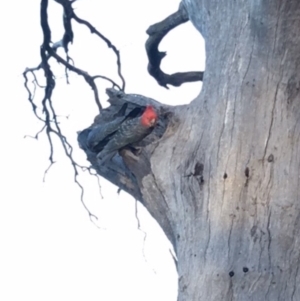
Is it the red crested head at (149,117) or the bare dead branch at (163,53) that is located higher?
the bare dead branch at (163,53)

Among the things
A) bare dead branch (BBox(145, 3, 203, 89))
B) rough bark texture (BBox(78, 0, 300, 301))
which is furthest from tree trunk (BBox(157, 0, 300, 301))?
bare dead branch (BBox(145, 3, 203, 89))

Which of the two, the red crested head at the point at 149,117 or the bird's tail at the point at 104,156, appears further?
the bird's tail at the point at 104,156

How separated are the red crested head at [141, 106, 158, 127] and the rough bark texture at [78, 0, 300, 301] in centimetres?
8

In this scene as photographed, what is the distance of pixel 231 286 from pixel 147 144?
0.65 m

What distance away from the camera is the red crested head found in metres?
2.64

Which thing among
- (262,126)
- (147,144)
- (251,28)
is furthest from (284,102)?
(147,144)

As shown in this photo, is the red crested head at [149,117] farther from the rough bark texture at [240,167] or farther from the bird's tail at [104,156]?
the bird's tail at [104,156]

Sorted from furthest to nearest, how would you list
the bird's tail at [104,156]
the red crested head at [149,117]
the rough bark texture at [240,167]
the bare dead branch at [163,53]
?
the bare dead branch at [163,53], the bird's tail at [104,156], the red crested head at [149,117], the rough bark texture at [240,167]

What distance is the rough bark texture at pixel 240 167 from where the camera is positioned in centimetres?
228

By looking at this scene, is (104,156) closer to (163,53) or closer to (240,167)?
(240,167)

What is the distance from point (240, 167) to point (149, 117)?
0.43 metres

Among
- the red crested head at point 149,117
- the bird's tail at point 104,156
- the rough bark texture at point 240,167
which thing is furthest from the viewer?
the bird's tail at point 104,156

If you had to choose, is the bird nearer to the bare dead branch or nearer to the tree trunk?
the tree trunk

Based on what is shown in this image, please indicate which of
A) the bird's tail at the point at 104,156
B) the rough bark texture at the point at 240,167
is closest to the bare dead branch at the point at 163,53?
the rough bark texture at the point at 240,167
